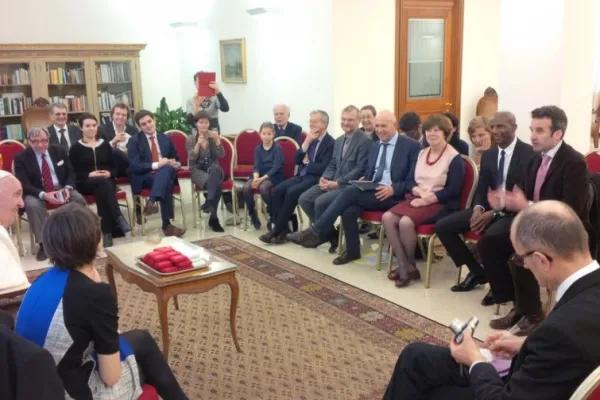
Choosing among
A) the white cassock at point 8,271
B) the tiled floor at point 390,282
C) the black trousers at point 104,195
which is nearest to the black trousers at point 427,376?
the tiled floor at point 390,282

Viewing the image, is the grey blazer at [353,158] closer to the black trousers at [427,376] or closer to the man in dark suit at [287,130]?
the man in dark suit at [287,130]

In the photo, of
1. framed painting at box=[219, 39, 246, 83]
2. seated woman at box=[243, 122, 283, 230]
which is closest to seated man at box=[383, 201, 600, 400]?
seated woman at box=[243, 122, 283, 230]

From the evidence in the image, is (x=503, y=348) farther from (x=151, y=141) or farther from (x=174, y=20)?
(x=174, y=20)

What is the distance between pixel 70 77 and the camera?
902cm

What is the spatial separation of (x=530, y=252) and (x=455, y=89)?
23.1 feet

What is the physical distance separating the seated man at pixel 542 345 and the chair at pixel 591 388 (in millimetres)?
114

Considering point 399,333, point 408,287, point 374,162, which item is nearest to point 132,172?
point 374,162

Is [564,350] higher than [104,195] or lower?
higher

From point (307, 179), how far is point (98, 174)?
2070mm

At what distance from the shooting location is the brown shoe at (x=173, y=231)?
6.21 metres

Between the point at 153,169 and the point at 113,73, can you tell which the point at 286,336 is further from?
the point at 113,73

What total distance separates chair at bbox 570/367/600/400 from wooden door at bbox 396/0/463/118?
6.82 meters

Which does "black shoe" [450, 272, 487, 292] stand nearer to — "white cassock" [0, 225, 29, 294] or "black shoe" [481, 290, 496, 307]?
"black shoe" [481, 290, 496, 307]

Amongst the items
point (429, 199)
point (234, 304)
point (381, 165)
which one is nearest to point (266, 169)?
point (381, 165)
